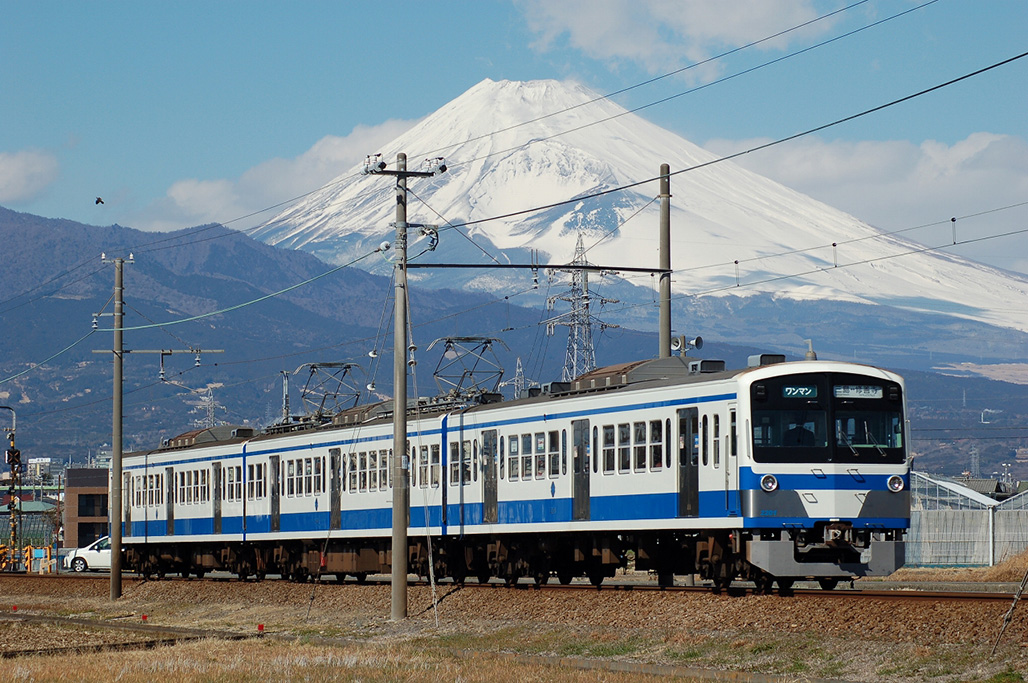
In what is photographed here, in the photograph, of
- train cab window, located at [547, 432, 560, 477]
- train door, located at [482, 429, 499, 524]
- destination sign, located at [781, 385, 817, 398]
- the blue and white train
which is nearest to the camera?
the blue and white train

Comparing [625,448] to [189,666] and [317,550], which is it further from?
Answer: [317,550]

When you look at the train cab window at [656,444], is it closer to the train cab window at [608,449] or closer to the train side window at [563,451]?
the train cab window at [608,449]

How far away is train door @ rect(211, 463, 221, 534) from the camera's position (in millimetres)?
46594

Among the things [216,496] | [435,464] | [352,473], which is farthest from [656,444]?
[216,496]

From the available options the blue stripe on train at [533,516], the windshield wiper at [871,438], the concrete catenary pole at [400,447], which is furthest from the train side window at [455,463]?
the windshield wiper at [871,438]

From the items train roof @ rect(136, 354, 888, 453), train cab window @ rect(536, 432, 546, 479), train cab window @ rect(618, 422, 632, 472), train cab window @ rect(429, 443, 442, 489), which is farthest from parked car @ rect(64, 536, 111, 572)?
train cab window @ rect(618, 422, 632, 472)

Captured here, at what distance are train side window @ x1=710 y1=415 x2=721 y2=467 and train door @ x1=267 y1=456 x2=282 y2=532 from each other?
1970 centimetres

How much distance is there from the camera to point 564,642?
24.9 metres

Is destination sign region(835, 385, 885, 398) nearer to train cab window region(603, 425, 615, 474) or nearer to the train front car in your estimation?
the train front car

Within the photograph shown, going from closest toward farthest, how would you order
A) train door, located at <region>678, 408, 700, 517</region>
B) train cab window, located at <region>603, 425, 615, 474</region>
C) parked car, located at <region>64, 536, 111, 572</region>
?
train door, located at <region>678, 408, 700, 517</region>
train cab window, located at <region>603, 425, 615, 474</region>
parked car, located at <region>64, 536, 111, 572</region>

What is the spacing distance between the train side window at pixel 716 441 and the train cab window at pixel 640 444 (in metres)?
2.10

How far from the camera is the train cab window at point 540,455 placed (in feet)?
101

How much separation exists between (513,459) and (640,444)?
16.2ft

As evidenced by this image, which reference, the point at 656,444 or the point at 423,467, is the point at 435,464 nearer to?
the point at 423,467
